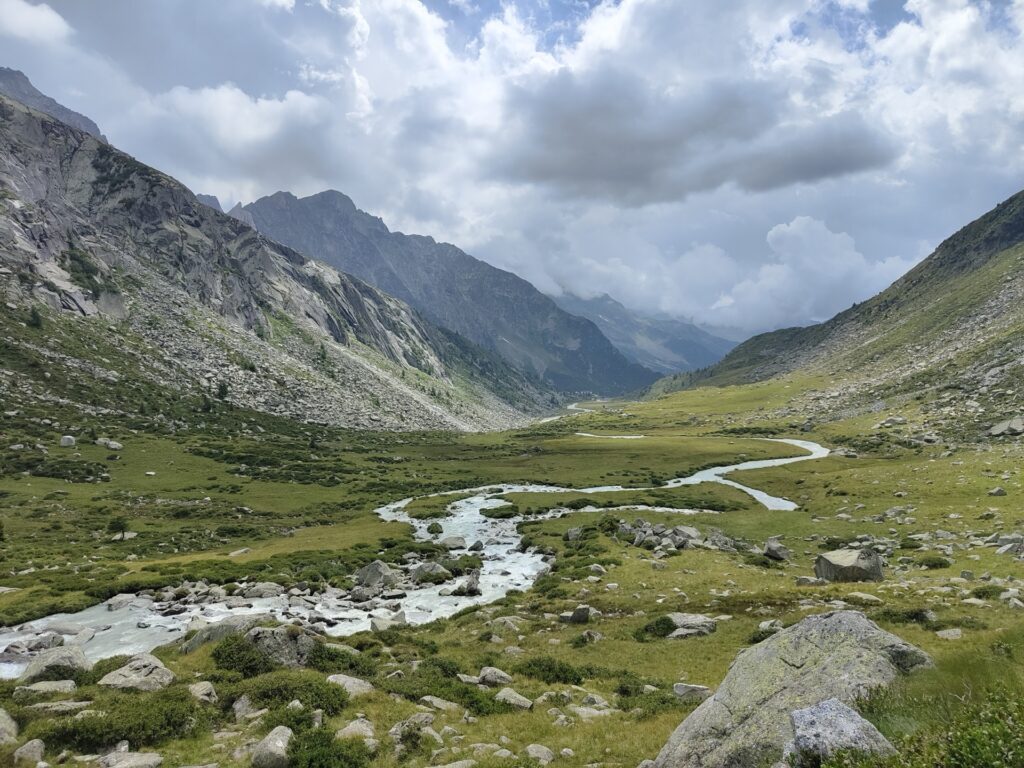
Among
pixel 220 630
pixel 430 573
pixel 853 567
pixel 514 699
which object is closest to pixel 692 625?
pixel 514 699

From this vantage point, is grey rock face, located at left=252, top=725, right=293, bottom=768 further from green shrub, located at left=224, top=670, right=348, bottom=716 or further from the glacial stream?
the glacial stream

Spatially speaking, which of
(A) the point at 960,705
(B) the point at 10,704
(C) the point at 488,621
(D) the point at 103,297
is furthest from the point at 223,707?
(D) the point at 103,297

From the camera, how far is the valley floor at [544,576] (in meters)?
15.7

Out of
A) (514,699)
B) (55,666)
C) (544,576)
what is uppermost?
(55,666)

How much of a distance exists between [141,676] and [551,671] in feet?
53.7

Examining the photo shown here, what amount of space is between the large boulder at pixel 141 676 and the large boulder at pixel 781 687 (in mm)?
17769

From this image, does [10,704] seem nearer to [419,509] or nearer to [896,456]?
[419,509]

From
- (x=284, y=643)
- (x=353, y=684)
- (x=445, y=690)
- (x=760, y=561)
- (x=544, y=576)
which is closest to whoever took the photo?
(x=353, y=684)

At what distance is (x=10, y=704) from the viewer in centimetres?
1612

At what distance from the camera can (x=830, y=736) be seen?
29.2ft

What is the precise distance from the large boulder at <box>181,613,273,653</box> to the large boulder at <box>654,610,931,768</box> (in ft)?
64.5

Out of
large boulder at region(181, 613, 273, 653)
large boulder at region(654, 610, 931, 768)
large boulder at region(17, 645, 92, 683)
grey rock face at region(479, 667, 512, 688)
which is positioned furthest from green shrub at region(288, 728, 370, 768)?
large boulder at region(17, 645, 92, 683)

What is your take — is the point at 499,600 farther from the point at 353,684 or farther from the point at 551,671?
the point at 353,684

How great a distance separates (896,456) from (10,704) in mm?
118841
